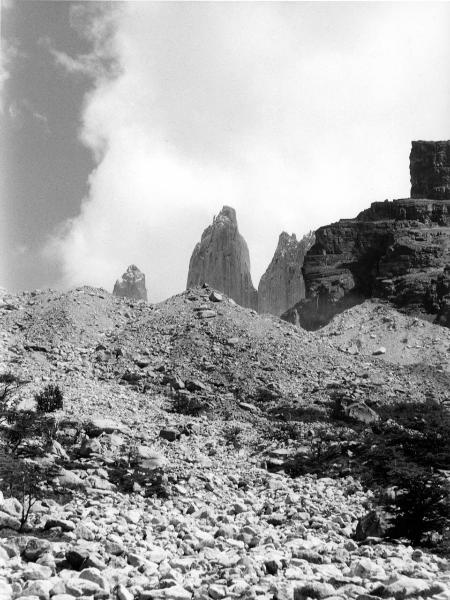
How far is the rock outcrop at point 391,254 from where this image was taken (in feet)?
221

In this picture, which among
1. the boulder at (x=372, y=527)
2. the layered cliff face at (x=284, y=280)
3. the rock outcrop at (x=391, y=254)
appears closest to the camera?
the boulder at (x=372, y=527)

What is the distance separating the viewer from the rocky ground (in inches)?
282

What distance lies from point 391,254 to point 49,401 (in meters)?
59.2

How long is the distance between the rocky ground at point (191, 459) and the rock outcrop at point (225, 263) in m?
62.1

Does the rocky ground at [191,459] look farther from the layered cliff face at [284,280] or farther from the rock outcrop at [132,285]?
the rock outcrop at [132,285]

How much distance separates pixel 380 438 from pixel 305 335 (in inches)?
756

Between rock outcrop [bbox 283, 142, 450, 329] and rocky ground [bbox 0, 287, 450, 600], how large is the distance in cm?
2420

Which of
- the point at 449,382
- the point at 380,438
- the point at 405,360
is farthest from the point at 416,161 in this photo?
the point at 380,438

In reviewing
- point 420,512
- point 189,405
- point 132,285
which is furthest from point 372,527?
point 132,285

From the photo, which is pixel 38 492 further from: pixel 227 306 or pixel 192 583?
pixel 227 306

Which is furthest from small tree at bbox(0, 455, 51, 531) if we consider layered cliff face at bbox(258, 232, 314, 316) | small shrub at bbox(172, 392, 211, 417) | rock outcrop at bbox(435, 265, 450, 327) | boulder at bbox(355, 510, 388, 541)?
layered cliff face at bbox(258, 232, 314, 316)

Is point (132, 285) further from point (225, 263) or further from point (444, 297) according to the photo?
point (444, 297)

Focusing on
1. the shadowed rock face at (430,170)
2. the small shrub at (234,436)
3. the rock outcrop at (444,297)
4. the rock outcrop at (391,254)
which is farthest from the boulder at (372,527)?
the shadowed rock face at (430,170)

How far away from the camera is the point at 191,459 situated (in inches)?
640
